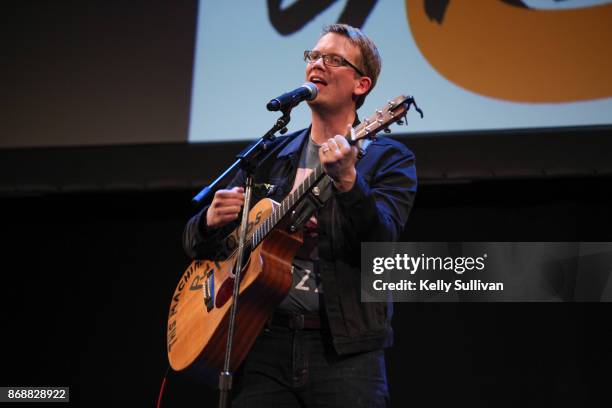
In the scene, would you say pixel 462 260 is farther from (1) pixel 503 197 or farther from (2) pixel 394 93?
(2) pixel 394 93

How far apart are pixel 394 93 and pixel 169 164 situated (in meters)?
1.21

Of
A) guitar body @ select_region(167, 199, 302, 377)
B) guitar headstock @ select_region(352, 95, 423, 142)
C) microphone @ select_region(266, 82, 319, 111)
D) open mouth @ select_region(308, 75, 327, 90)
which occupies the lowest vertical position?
guitar body @ select_region(167, 199, 302, 377)

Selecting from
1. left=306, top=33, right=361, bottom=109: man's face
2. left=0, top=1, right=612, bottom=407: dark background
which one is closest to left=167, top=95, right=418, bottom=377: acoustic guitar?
left=306, top=33, right=361, bottom=109: man's face

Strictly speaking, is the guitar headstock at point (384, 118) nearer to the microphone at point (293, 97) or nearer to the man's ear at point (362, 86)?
the microphone at point (293, 97)

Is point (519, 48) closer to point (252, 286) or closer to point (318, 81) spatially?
point (318, 81)

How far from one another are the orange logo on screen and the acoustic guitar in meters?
1.37

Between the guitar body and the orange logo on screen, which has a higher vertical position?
the orange logo on screen

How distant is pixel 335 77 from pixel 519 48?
119cm

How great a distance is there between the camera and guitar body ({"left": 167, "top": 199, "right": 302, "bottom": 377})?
6.18ft

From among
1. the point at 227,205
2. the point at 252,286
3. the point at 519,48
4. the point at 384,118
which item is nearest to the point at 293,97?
the point at 384,118

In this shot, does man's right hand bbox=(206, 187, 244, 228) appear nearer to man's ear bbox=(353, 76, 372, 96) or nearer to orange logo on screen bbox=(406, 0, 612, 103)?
man's ear bbox=(353, 76, 372, 96)

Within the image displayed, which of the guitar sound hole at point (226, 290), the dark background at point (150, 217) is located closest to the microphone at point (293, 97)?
the guitar sound hole at point (226, 290)

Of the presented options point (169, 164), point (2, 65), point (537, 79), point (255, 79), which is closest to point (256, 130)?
point (255, 79)

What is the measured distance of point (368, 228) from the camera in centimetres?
173
